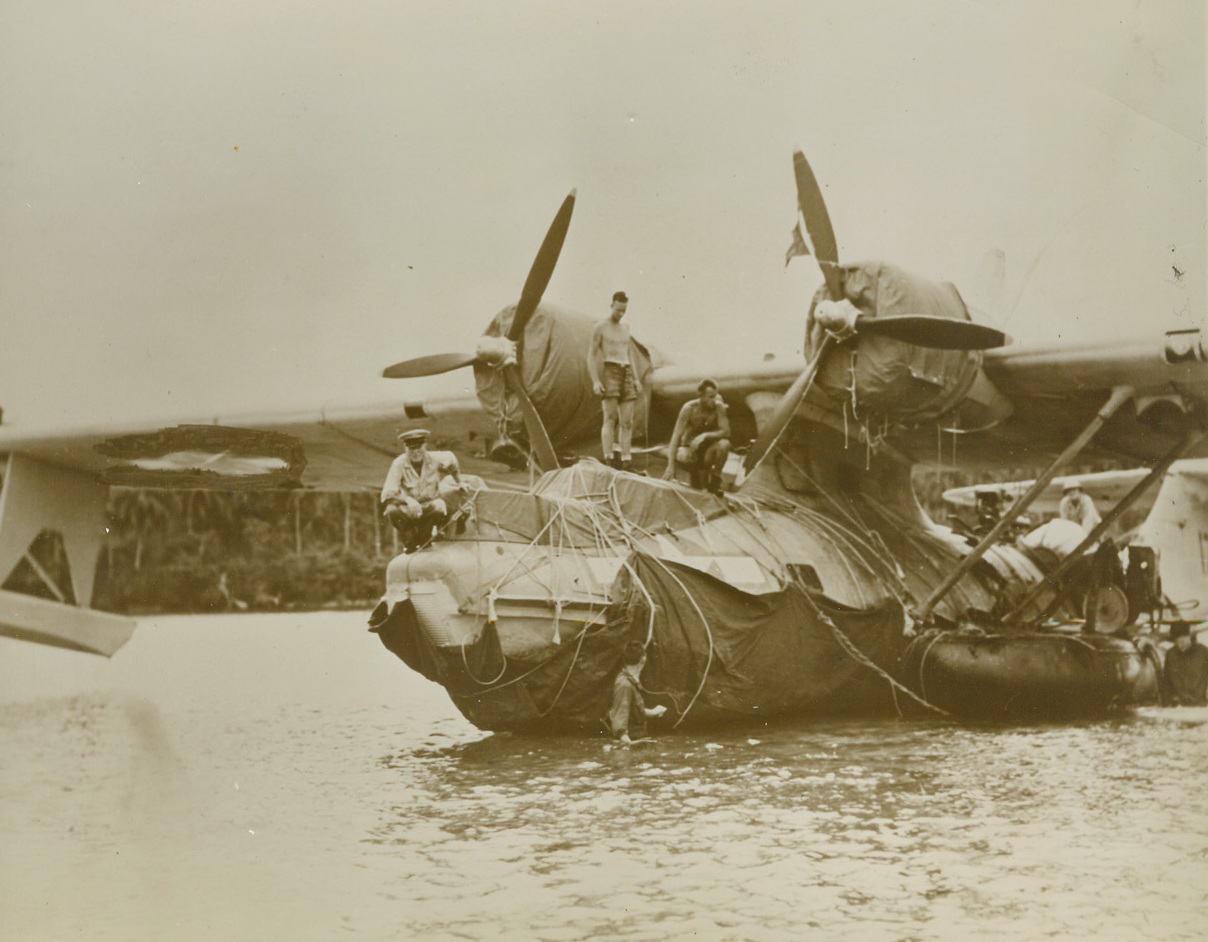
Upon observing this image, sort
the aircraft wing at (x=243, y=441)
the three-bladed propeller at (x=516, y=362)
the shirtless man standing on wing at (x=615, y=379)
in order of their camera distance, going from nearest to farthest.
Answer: the shirtless man standing on wing at (x=615, y=379), the three-bladed propeller at (x=516, y=362), the aircraft wing at (x=243, y=441)

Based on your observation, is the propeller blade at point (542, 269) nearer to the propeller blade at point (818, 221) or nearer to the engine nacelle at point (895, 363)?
the propeller blade at point (818, 221)

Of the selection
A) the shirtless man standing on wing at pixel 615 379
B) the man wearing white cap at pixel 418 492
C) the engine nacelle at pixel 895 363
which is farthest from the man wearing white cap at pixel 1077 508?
the man wearing white cap at pixel 418 492

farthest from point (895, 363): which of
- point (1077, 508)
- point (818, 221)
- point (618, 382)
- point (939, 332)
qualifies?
point (1077, 508)

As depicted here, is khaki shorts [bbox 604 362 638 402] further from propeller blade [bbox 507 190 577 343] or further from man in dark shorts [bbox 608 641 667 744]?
man in dark shorts [bbox 608 641 667 744]

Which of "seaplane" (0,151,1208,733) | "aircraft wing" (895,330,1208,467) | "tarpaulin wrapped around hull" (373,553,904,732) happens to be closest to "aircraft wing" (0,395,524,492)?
"seaplane" (0,151,1208,733)

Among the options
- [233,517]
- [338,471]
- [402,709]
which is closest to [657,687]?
[402,709]

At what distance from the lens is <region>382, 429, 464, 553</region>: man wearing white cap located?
8.31 m

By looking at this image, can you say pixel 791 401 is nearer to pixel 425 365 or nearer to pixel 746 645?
pixel 746 645

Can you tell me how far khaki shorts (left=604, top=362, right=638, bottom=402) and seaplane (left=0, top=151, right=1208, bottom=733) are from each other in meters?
0.58

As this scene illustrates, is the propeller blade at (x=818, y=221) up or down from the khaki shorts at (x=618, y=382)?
up

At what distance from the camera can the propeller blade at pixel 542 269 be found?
32.1 feet

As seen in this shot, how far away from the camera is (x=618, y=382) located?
10.2m

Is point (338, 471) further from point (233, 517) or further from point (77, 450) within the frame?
point (233, 517)

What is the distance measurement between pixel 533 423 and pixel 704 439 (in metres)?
1.59
